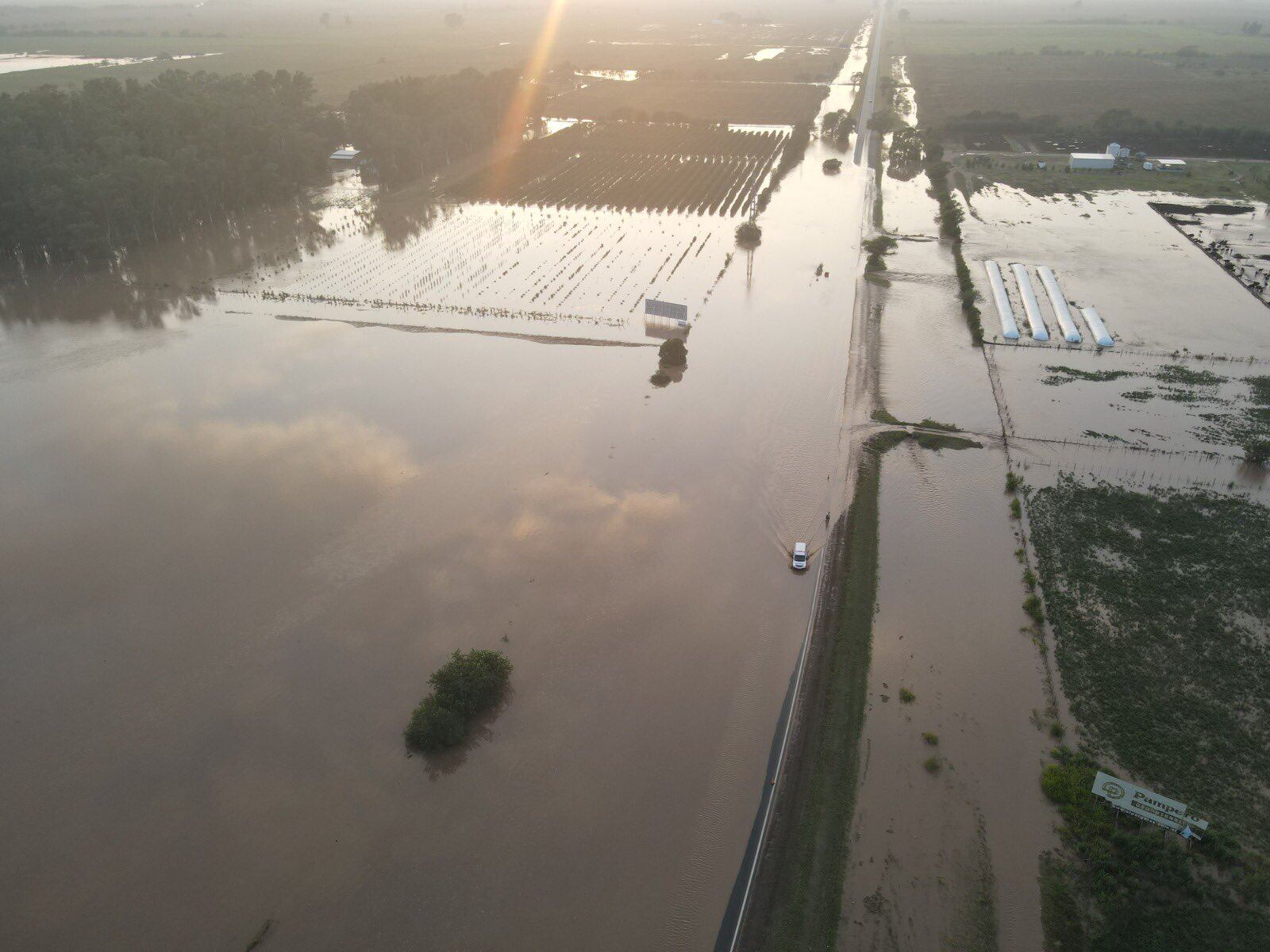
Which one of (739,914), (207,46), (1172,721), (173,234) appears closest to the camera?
(739,914)

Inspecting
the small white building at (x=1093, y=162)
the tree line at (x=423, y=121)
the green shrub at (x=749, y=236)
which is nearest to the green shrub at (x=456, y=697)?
the green shrub at (x=749, y=236)

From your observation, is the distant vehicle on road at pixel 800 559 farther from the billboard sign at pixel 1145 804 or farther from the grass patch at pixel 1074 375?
the grass patch at pixel 1074 375

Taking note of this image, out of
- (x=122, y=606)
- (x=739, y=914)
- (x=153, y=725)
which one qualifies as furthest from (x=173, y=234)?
(x=739, y=914)

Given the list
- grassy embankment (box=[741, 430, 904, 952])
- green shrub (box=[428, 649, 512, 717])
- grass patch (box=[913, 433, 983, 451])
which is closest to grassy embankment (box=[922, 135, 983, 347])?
grass patch (box=[913, 433, 983, 451])

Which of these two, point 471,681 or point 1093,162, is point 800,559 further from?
point 1093,162

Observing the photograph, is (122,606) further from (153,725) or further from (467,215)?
(467,215)

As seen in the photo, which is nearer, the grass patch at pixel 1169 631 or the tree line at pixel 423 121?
the grass patch at pixel 1169 631
